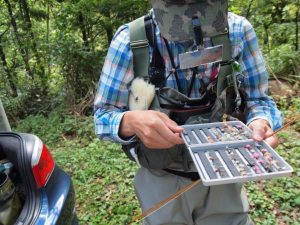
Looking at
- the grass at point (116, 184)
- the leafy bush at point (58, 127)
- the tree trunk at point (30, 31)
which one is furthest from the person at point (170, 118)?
the tree trunk at point (30, 31)

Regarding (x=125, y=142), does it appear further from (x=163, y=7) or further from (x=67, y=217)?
(x=67, y=217)

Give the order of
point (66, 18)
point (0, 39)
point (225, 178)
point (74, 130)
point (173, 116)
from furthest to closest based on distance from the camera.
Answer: point (0, 39), point (66, 18), point (74, 130), point (173, 116), point (225, 178)

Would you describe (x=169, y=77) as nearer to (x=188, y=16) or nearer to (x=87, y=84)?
(x=188, y=16)

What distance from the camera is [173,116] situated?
1278mm

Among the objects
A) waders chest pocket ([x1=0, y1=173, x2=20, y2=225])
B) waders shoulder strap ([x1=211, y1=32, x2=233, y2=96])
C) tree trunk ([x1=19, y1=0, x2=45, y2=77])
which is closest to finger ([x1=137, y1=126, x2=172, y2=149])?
waders shoulder strap ([x1=211, y1=32, x2=233, y2=96])

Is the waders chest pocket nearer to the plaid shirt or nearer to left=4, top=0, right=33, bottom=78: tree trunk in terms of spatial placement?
the plaid shirt

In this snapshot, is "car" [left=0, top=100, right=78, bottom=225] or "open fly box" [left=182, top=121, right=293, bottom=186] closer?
"open fly box" [left=182, top=121, right=293, bottom=186]

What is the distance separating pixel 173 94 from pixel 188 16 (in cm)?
28

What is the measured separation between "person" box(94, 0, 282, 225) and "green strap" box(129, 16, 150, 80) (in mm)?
25

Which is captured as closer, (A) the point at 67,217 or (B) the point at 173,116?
(B) the point at 173,116

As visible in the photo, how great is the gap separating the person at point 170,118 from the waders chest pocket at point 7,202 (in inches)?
33.5

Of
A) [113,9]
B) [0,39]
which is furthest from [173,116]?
[0,39]

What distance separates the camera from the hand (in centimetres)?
113

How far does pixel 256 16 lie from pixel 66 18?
11.8 feet
